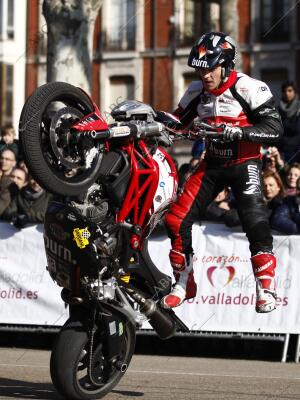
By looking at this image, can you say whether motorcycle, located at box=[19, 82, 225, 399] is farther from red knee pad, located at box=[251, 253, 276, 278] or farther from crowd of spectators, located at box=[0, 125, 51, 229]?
crowd of spectators, located at box=[0, 125, 51, 229]

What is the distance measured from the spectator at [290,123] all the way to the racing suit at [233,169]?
5.27 metres

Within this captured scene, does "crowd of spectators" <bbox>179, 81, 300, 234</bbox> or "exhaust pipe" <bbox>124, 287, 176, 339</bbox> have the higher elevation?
"crowd of spectators" <bbox>179, 81, 300, 234</bbox>

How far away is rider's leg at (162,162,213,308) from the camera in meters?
8.38

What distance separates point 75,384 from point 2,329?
4.03m

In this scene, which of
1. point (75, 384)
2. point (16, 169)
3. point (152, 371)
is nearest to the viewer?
point (75, 384)

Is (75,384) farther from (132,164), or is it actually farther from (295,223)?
(295,223)

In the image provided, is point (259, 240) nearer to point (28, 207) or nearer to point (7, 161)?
point (28, 207)

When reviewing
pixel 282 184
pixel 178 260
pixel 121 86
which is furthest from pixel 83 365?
pixel 121 86

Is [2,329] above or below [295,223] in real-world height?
below

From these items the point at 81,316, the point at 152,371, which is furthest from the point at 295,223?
the point at 81,316

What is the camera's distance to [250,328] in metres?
10.8

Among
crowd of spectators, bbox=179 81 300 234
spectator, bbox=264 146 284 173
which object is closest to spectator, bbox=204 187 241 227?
crowd of spectators, bbox=179 81 300 234

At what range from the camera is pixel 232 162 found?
8.37 m

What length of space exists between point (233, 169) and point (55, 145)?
155 centimetres
